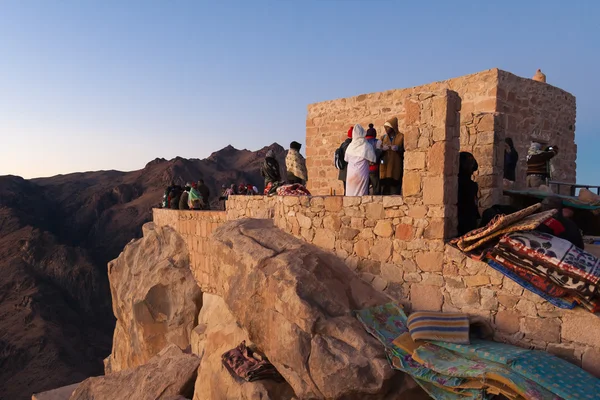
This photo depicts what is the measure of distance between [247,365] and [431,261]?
98.3 inches

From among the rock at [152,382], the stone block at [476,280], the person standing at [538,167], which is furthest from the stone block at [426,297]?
the person standing at [538,167]

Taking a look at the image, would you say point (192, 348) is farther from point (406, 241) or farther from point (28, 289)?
point (28, 289)

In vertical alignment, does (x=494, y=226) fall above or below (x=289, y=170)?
below

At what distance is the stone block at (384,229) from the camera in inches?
197

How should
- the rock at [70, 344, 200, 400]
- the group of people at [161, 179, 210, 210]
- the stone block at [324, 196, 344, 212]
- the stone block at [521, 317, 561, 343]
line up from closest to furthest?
the stone block at [521, 317, 561, 343] < the stone block at [324, 196, 344, 212] < the rock at [70, 344, 200, 400] < the group of people at [161, 179, 210, 210]

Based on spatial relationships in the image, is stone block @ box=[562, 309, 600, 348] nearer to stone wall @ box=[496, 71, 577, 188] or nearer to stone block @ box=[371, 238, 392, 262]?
stone block @ box=[371, 238, 392, 262]

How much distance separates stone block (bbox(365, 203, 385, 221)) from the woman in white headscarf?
0.83 m

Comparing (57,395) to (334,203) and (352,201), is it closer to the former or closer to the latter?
(334,203)

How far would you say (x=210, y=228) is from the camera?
9016mm

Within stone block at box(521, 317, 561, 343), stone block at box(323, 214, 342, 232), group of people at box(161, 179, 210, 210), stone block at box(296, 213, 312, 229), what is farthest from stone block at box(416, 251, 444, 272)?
group of people at box(161, 179, 210, 210)

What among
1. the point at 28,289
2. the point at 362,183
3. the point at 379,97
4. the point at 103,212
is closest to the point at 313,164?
the point at 379,97

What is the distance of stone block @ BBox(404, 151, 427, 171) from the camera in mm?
4734

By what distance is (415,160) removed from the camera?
4.79 meters

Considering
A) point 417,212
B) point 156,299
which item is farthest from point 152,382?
point 417,212
